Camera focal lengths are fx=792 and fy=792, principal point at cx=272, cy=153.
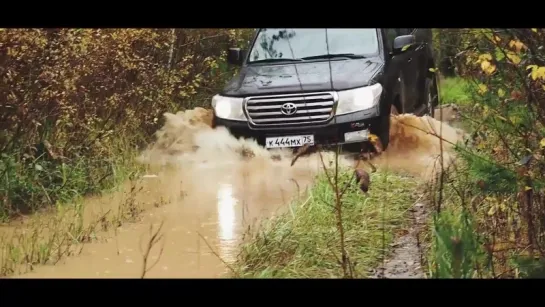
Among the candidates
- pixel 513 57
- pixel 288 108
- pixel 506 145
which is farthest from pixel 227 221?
pixel 513 57

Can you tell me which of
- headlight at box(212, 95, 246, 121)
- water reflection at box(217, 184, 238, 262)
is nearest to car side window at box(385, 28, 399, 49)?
headlight at box(212, 95, 246, 121)

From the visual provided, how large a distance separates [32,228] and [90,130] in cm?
62

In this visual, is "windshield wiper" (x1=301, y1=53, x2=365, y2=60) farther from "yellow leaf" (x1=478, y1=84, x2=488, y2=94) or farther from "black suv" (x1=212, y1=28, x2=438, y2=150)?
"yellow leaf" (x1=478, y1=84, x2=488, y2=94)

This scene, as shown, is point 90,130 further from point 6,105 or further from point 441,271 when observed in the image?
point 441,271

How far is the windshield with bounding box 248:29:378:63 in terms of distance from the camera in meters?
4.33

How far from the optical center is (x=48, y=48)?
4.41 metres

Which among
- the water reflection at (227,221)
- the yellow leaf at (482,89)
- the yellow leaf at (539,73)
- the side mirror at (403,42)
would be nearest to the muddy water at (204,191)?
the water reflection at (227,221)

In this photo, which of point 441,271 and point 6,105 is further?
point 6,105

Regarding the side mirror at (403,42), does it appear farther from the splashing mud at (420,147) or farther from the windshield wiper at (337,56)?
the splashing mud at (420,147)

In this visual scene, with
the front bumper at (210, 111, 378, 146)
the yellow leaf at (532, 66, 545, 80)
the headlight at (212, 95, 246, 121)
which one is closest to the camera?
the yellow leaf at (532, 66, 545, 80)

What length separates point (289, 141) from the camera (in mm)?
4301

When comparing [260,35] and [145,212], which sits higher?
[260,35]

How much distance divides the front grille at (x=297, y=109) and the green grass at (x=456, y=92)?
23.5 inches
